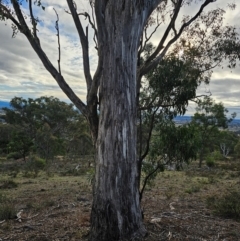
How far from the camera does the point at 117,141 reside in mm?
4660

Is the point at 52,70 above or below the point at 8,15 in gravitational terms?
below

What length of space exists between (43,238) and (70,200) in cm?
455

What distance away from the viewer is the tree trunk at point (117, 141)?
467 centimetres

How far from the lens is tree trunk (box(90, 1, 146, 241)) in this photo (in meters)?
4.67

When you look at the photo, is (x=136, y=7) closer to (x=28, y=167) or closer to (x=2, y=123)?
(x=28, y=167)

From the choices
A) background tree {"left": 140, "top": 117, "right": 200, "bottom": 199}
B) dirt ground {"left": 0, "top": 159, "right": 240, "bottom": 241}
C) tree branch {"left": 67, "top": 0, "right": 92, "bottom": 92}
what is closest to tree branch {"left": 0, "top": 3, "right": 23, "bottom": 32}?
tree branch {"left": 67, "top": 0, "right": 92, "bottom": 92}

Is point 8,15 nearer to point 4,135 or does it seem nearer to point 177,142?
point 177,142

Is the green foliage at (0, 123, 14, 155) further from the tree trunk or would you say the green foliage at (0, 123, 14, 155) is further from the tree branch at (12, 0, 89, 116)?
the tree trunk

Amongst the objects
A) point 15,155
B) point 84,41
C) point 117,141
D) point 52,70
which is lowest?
point 15,155

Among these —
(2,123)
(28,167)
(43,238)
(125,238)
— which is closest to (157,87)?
(125,238)

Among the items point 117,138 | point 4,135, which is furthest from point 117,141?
point 4,135

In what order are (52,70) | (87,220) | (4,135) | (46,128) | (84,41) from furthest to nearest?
(4,135) < (46,128) < (87,220) < (84,41) < (52,70)

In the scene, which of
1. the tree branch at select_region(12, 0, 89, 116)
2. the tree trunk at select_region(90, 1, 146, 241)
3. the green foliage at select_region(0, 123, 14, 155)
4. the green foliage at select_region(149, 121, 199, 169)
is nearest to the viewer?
the tree trunk at select_region(90, 1, 146, 241)

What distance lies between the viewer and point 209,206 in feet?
29.1
